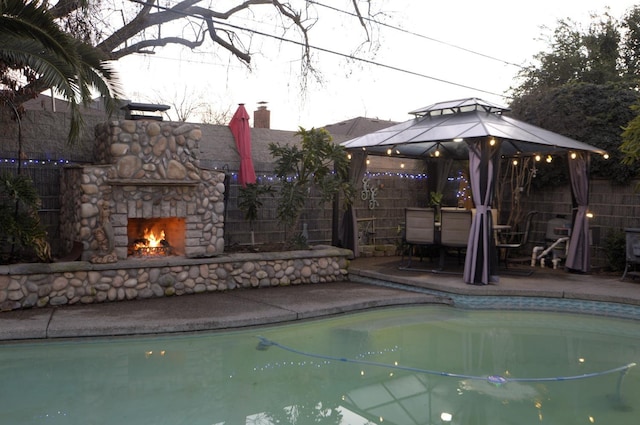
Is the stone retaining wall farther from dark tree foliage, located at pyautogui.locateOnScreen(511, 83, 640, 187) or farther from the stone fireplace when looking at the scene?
dark tree foliage, located at pyautogui.locateOnScreen(511, 83, 640, 187)

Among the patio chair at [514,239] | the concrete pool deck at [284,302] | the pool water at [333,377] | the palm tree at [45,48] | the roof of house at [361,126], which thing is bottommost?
the pool water at [333,377]

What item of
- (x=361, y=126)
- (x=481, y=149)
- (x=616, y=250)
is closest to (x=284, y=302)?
(x=481, y=149)

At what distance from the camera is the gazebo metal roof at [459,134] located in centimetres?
904

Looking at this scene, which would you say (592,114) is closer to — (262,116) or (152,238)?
(262,116)

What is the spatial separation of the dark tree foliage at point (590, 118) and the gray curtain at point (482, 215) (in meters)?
3.47

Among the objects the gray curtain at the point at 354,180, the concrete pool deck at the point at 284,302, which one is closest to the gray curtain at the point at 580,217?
the concrete pool deck at the point at 284,302

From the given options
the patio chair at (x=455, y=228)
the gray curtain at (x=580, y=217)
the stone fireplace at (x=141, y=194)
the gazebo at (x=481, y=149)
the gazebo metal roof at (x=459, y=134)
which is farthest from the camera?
the gray curtain at (x=580, y=217)

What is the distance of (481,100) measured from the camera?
10.4m

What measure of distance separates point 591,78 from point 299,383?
16.5 m

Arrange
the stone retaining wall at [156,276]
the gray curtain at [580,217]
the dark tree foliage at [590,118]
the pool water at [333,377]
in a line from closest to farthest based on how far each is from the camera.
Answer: the pool water at [333,377]
the stone retaining wall at [156,276]
the gray curtain at [580,217]
the dark tree foliage at [590,118]

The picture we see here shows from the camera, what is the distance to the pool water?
4.25 meters

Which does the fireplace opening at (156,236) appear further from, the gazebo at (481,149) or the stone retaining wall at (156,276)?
the gazebo at (481,149)

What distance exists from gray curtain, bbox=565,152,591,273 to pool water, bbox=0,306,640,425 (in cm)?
325

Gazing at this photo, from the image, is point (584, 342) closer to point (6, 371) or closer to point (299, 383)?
point (299, 383)
